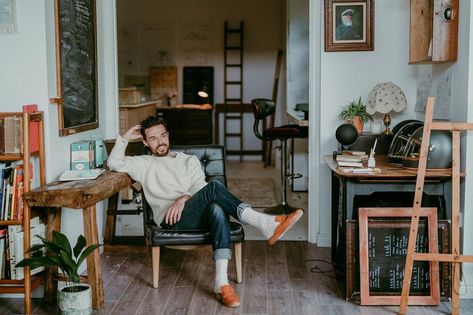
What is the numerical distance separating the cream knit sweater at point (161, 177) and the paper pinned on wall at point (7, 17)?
909 mm

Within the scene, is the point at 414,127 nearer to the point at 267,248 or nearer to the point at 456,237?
the point at 456,237

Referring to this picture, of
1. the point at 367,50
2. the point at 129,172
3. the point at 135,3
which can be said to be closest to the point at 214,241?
the point at 129,172

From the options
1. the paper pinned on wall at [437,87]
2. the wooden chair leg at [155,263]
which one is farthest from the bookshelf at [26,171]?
the paper pinned on wall at [437,87]

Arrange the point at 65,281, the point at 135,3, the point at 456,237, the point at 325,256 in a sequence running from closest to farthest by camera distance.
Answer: the point at 456,237 → the point at 65,281 → the point at 325,256 → the point at 135,3

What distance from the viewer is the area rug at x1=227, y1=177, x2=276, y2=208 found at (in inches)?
268

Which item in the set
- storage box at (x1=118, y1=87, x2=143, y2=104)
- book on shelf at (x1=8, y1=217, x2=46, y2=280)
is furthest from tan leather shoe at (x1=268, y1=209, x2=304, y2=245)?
storage box at (x1=118, y1=87, x2=143, y2=104)

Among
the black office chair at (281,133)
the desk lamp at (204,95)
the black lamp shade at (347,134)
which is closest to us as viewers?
the black lamp shade at (347,134)

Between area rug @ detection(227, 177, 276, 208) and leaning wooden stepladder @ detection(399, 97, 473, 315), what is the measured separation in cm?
→ 311

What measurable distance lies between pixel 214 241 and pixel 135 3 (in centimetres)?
736

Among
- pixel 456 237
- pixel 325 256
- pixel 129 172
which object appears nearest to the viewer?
pixel 456 237

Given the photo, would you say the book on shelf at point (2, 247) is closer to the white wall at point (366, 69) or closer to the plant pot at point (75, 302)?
the plant pot at point (75, 302)

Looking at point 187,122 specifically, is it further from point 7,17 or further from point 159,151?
point 7,17

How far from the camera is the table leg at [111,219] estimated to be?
4.88m

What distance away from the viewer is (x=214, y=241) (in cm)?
386
